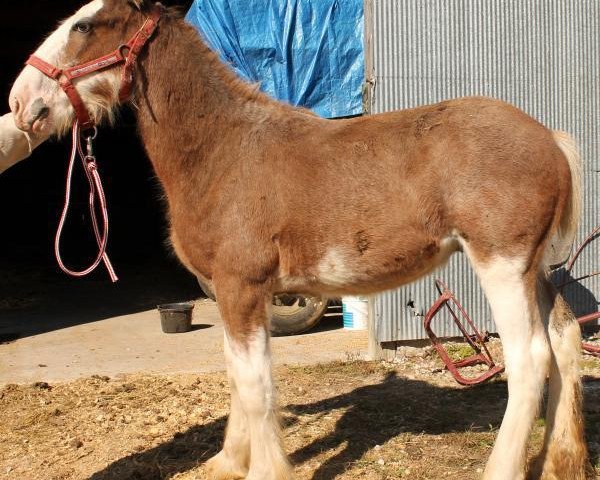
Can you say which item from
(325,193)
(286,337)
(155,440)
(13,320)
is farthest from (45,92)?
(13,320)

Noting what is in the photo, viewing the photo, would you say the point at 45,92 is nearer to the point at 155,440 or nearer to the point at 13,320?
the point at 155,440

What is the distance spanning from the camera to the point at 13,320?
933 centimetres

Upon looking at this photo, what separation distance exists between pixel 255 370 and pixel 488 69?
4.51 m

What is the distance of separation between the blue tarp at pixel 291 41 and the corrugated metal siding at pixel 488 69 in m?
0.66

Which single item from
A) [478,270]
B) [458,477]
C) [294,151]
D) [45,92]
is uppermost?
[45,92]

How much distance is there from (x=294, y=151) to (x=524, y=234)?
1.31 metres

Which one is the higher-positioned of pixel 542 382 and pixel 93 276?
pixel 93 276

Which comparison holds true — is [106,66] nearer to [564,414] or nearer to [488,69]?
[564,414]

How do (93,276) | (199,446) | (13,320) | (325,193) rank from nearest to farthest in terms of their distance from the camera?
(325,193) < (199,446) < (13,320) < (93,276)

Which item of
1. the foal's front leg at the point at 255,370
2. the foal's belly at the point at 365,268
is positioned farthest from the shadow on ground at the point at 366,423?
the foal's belly at the point at 365,268

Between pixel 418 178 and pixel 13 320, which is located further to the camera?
pixel 13 320

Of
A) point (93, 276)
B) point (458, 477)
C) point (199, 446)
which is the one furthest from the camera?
point (93, 276)

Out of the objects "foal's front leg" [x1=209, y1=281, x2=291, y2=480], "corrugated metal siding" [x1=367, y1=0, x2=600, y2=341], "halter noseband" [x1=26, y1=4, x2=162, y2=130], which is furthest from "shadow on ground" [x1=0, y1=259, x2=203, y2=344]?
"foal's front leg" [x1=209, y1=281, x2=291, y2=480]

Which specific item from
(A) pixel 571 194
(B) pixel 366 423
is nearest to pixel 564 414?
(A) pixel 571 194
